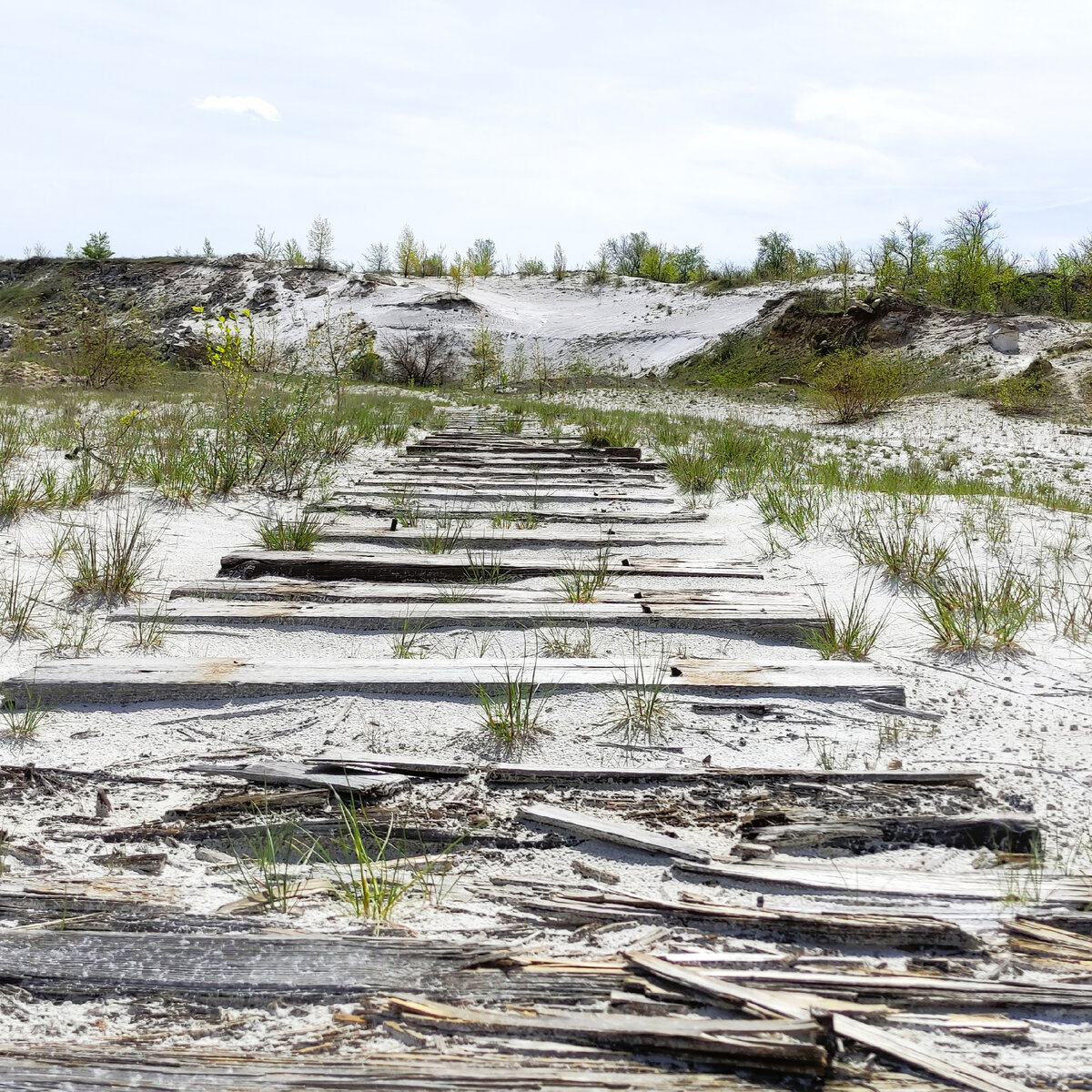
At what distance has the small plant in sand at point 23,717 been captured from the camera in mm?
2336

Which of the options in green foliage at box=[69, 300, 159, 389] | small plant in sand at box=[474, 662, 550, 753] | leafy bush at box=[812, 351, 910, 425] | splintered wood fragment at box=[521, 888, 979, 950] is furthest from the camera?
leafy bush at box=[812, 351, 910, 425]

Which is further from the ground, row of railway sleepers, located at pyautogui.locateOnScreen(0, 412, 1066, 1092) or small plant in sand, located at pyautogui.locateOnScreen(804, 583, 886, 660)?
small plant in sand, located at pyautogui.locateOnScreen(804, 583, 886, 660)

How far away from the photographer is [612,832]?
1.87m

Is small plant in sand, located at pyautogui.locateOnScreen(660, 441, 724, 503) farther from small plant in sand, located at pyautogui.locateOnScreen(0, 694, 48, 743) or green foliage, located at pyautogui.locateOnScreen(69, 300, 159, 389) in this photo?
green foliage, located at pyautogui.locateOnScreen(69, 300, 159, 389)

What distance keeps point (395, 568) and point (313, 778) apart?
1875 millimetres

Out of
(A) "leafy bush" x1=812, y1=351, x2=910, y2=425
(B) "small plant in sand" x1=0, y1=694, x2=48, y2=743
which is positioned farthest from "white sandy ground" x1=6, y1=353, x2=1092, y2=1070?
(A) "leafy bush" x1=812, y1=351, x2=910, y2=425

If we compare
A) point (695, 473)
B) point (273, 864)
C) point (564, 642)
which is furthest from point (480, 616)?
point (695, 473)

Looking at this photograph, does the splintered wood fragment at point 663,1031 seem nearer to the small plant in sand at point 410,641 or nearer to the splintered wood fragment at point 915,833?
the splintered wood fragment at point 915,833

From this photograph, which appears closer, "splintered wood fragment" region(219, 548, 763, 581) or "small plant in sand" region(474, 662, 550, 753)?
"small plant in sand" region(474, 662, 550, 753)

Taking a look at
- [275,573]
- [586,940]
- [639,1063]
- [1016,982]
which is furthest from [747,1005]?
[275,573]

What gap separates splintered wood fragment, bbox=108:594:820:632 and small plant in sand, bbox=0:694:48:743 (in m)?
0.72

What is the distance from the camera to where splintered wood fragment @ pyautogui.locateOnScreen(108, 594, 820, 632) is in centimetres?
324

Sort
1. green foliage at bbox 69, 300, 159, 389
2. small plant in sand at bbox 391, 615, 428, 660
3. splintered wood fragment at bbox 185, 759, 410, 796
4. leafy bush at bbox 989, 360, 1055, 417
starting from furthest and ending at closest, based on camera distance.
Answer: leafy bush at bbox 989, 360, 1055, 417
green foliage at bbox 69, 300, 159, 389
small plant in sand at bbox 391, 615, 428, 660
splintered wood fragment at bbox 185, 759, 410, 796

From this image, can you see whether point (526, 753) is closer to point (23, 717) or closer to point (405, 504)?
point (23, 717)
